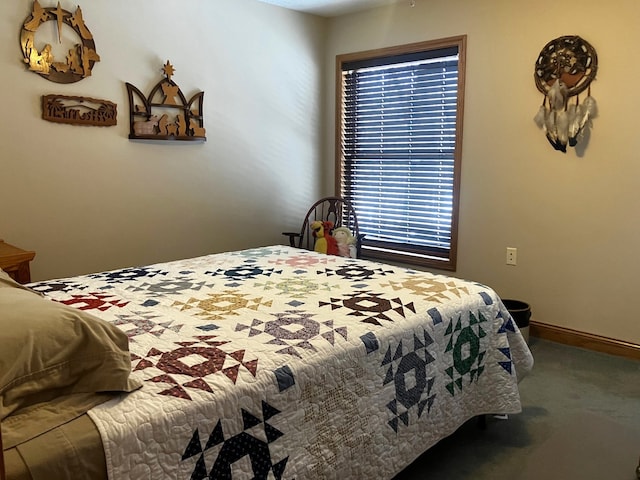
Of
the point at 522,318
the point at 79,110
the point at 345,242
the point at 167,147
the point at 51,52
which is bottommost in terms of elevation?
the point at 522,318

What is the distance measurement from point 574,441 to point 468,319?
28.9 inches

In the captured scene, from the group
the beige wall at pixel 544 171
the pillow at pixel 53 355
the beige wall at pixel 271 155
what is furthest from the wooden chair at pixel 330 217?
the pillow at pixel 53 355

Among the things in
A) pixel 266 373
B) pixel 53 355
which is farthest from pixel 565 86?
pixel 53 355

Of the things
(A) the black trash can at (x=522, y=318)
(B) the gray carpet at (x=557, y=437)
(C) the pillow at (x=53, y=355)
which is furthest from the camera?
(A) the black trash can at (x=522, y=318)

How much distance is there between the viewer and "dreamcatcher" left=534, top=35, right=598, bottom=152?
9.83 feet

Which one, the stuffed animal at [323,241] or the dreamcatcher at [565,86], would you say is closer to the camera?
the dreamcatcher at [565,86]

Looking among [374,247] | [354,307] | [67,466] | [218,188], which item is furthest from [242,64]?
[67,466]

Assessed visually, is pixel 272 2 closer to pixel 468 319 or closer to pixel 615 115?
pixel 615 115

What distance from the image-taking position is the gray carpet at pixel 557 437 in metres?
1.99

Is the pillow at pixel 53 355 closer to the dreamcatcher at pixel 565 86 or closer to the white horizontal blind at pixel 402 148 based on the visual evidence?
the dreamcatcher at pixel 565 86

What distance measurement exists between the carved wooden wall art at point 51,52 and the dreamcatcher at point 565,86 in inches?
102

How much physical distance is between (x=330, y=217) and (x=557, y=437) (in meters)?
2.61

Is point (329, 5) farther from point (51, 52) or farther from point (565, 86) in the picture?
point (51, 52)

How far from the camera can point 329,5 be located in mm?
3910
